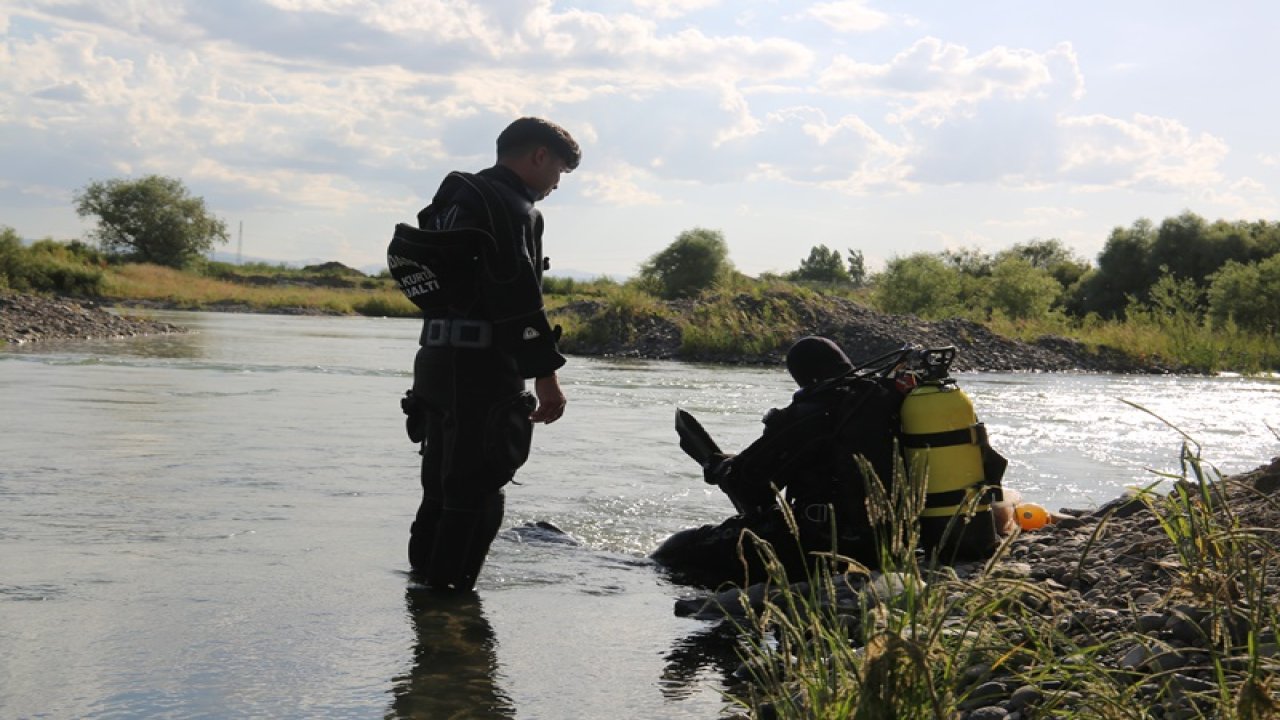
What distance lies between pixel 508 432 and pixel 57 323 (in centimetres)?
2420

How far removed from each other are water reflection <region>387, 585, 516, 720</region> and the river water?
0.04 feet

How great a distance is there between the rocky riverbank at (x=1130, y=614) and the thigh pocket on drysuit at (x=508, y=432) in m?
0.93

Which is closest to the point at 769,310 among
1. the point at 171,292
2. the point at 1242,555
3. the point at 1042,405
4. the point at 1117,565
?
the point at 1042,405

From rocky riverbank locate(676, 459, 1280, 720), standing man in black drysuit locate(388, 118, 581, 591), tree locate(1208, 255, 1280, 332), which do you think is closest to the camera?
rocky riverbank locate(676, 459, 1280, 720)

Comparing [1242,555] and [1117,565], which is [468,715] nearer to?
[1242,555]

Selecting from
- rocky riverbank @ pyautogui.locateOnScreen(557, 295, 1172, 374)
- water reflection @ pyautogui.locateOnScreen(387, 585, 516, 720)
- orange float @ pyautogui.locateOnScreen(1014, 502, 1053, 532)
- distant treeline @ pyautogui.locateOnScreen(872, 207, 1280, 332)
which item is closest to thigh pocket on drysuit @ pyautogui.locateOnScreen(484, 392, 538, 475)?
water reflection @ pyautogui.locateOnScreen(387, 585, 516, 720)

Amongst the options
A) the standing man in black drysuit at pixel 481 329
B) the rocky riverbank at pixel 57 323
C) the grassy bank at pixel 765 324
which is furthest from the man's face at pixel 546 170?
the grassy bank at pixel 765 324

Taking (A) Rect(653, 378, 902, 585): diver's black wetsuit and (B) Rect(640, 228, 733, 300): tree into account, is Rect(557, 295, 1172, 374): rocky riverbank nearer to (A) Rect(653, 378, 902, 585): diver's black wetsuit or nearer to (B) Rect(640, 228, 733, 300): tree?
(B) Rect(640, 228, 733, 300): tree

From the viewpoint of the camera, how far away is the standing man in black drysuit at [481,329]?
479 centimetres

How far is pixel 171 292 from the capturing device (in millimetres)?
53250

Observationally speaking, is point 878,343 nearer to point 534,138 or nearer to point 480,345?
point 534,138

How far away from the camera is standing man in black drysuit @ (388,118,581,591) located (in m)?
4.79

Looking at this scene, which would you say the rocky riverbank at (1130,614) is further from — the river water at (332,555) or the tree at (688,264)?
the tree at (688,264)

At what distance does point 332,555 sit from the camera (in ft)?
19.1
